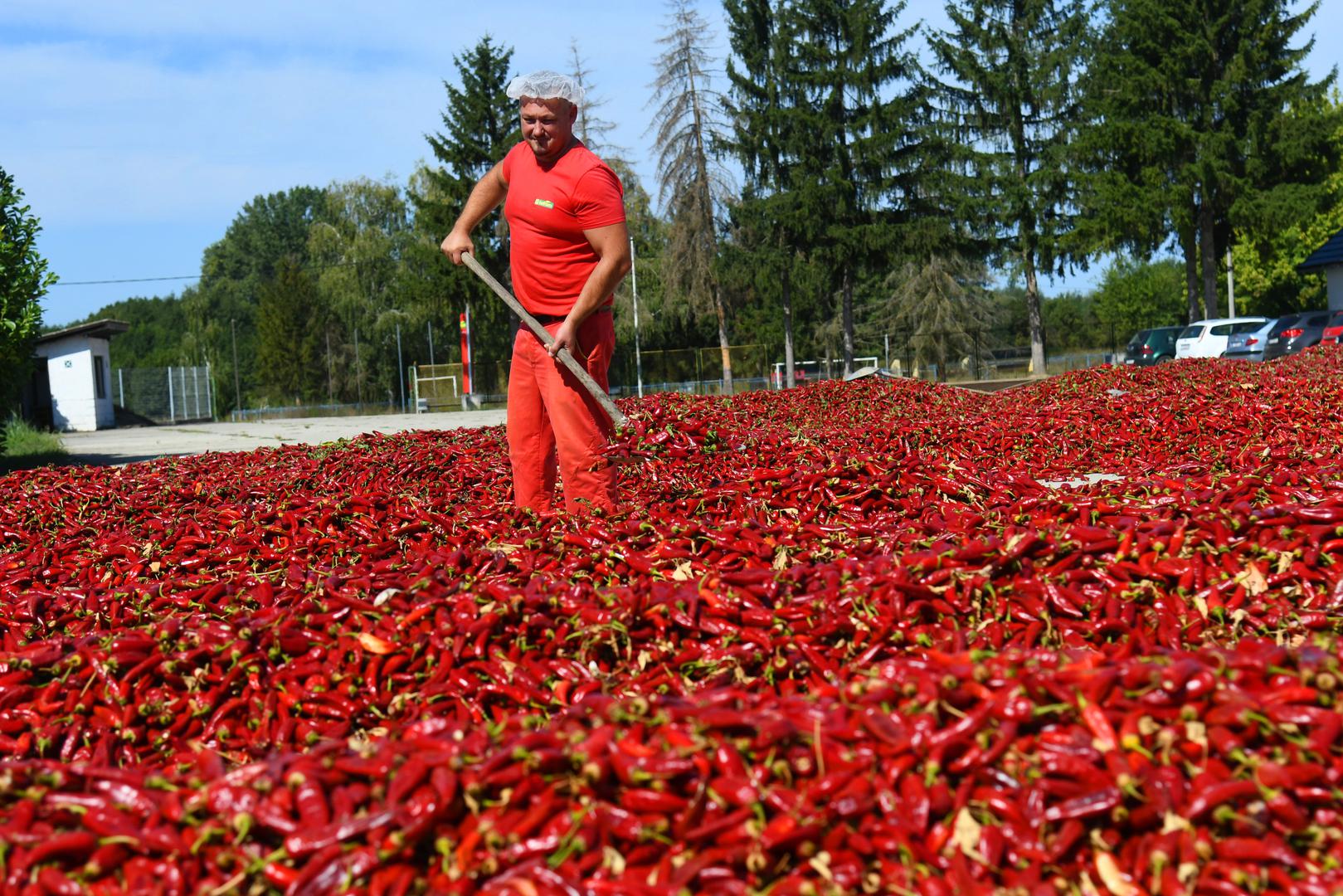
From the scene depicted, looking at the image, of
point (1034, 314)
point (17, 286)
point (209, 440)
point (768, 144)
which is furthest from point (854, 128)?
point (17, 286)

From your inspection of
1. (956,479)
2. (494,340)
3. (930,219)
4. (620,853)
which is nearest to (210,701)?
(620,853)

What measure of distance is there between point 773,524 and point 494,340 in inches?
2093

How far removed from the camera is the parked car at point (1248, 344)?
90.0 feet

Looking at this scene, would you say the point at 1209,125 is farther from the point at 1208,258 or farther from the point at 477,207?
the point at 477,207

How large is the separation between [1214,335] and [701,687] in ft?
92.8

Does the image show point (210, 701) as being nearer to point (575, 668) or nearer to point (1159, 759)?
point (575, 668)

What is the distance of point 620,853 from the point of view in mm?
2266

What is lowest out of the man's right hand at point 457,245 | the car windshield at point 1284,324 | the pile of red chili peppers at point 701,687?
the pile of red chili peppers at point 701,687

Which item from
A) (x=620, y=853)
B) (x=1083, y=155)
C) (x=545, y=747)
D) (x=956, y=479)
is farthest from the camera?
(x=1083, y=155)

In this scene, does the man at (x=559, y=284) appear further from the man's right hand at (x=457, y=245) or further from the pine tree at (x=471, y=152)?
the pine tree at (x=471, y=152)

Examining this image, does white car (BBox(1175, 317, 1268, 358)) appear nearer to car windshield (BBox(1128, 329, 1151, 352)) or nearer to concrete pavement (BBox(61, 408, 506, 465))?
car windshield (BBox(1128, 329, 1151, 352))

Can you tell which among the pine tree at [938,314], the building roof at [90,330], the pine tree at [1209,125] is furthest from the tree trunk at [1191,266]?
the building roof at [90,330]

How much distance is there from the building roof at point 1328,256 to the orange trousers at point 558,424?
3804cm

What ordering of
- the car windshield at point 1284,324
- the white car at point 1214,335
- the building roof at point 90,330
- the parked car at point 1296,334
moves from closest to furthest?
the parked car at point 1296,334
the car windshield at point 1284,324
the white car at point 1214,335
the building roof at point 90,330
